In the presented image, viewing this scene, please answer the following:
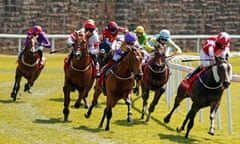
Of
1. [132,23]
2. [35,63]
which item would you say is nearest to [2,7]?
[132,23]

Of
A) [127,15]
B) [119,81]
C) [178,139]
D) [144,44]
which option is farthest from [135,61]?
[127,15]

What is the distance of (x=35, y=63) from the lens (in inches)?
647

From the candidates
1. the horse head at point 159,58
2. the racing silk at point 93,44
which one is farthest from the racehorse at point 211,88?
the racing silk at point 93,44

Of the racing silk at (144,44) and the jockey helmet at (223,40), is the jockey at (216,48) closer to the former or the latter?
the jockey helmet at (223,40)

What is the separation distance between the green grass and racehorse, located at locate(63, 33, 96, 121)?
0.44 metres

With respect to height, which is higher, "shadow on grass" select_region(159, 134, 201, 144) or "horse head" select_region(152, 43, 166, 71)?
"horse head" select_region(152, 43, 166, 71)

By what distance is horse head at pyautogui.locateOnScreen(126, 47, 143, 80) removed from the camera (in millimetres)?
12315

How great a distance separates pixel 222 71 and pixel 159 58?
238 cm

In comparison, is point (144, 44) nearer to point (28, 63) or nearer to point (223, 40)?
point (28, 63)

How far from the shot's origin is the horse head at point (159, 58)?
14.1m

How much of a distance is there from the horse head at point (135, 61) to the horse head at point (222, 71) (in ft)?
3.52

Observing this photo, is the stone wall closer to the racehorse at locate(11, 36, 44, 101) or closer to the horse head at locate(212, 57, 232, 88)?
the racehorse at locate(11, 36, 44, 101)

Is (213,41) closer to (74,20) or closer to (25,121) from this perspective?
(25,121)

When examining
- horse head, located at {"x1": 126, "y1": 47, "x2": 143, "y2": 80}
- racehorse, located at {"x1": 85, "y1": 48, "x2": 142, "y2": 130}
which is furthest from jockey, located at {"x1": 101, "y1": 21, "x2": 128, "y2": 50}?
horse head, located at {"x1": 126, "y1": 47, "x2": 143, "y2": 80}
